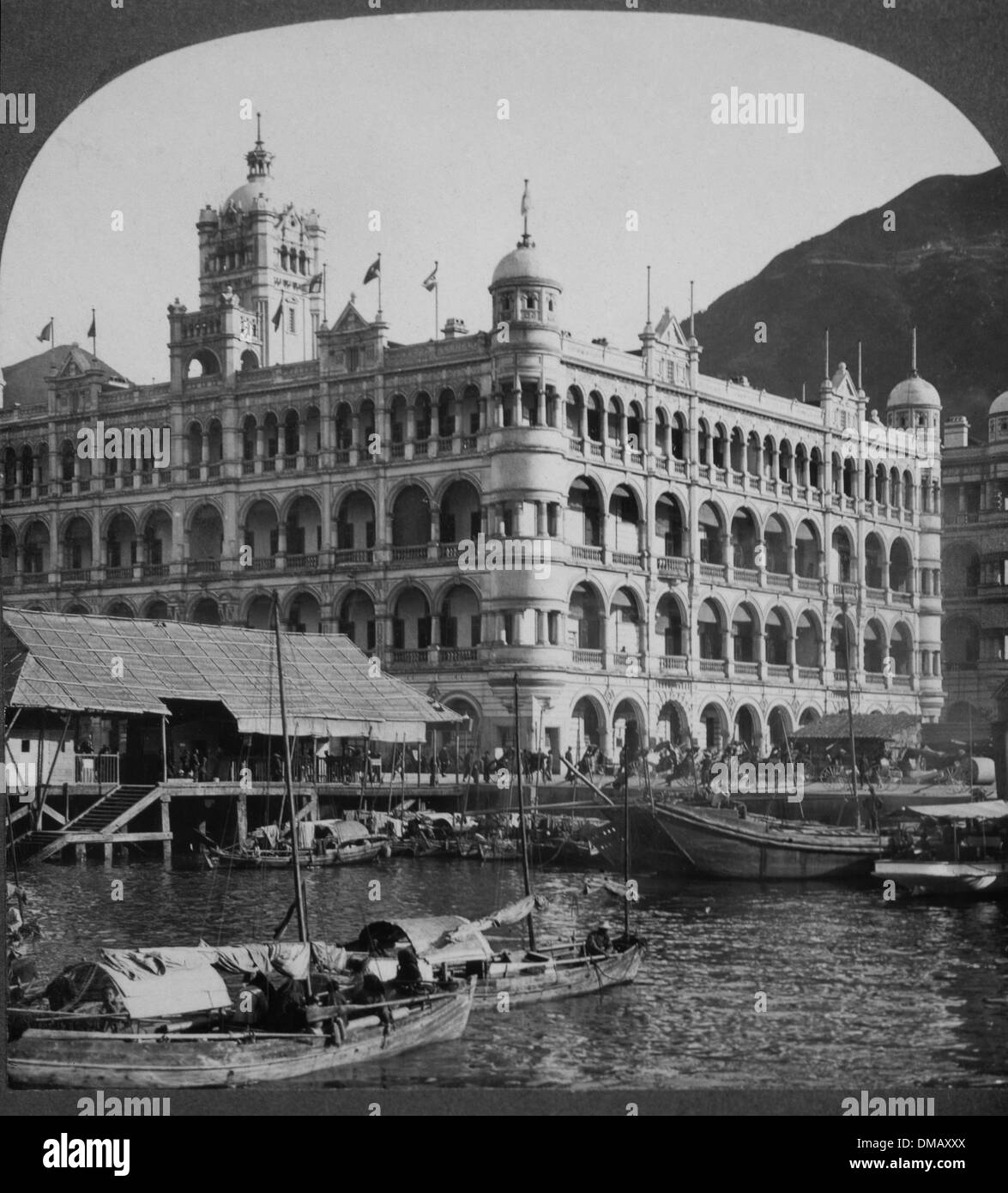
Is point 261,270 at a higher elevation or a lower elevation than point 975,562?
higher

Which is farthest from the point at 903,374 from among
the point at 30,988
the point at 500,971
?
the point at 30,988

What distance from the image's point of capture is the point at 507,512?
9297 millimetres

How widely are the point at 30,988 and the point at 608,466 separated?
15.1 ft

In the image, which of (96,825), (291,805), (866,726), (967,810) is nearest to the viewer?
(96,825)

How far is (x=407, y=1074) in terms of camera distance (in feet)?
23.9

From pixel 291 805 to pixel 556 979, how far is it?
6.18 ft

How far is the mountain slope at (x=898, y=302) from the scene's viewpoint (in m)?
7.81

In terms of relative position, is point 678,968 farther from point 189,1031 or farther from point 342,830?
point 342,830

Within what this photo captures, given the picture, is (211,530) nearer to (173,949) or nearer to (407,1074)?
(173,949)

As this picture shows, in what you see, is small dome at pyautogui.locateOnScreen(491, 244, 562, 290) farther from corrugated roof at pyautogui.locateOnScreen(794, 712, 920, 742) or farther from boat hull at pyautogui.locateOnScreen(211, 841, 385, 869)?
boat hull at pyautogui.locateOnScreen(211, 841, 385, 869)

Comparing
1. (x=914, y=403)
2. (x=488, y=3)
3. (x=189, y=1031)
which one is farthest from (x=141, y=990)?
(x=914, y=403)

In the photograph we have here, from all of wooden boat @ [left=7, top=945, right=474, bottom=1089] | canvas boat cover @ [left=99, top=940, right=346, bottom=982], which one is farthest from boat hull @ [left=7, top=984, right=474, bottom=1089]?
canvas boat cover @ [left=99, top=940, right=346, bottom=982]

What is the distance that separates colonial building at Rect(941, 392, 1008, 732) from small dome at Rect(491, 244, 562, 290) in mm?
2350

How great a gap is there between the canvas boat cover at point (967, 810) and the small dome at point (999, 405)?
227 centimetres
